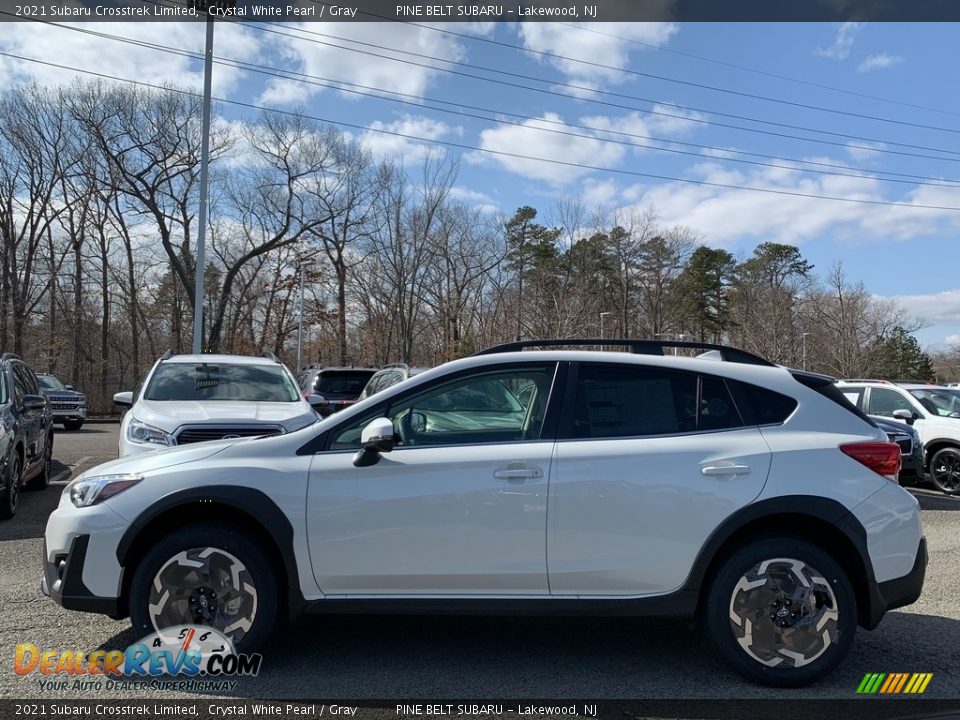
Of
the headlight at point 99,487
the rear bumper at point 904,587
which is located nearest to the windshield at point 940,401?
the rear bumper at point 904,587

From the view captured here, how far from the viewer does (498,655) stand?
4.45 meters

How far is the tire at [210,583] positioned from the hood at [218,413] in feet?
11.7

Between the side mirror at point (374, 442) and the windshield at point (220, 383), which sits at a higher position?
the windshield at point (220, 383)

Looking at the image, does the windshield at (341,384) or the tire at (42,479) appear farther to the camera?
the windshield at (341,384)

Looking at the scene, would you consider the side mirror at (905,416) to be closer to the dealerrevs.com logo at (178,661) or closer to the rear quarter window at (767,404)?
the rear quarter window at (767,404)

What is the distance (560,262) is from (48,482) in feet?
115

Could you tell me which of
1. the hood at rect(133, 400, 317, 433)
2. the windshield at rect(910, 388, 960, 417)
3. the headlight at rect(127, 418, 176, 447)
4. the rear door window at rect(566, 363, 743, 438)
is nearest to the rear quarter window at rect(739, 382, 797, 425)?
the rear door window at rect(566, 363, 743, 438)

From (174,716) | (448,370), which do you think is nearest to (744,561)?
(448,370)

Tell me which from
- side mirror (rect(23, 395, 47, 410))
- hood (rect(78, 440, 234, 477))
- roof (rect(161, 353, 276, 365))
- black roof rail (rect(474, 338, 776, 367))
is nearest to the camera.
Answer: hood (rect(78, 440, 234, 477))

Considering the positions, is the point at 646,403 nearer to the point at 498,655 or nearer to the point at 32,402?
the point at 498,655

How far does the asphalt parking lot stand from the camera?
3.94 meters

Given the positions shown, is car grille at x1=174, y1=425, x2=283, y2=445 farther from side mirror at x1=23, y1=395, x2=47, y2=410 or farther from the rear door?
the rear door

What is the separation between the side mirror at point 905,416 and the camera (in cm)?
1250

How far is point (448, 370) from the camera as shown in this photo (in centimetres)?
433
